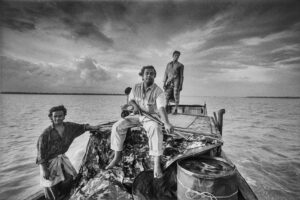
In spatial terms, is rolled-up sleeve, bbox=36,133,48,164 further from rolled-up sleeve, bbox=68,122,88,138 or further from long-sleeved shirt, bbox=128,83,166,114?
long-sleeved shirt, bbox=128,83,166,114

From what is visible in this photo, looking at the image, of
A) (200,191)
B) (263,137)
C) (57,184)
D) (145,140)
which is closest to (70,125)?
(57,184)

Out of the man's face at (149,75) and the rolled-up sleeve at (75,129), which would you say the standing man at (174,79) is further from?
the rolled-up sleeve at (75,129)

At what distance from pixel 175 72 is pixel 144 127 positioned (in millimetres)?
4128

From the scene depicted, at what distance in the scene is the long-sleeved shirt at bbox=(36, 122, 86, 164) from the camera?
2.38 m

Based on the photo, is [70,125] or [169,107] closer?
[70,125]

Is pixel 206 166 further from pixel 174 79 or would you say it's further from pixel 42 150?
pixel 174 79

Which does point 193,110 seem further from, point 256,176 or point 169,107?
point 256,176

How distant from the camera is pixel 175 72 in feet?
20.2

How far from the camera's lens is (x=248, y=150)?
9.07 meters

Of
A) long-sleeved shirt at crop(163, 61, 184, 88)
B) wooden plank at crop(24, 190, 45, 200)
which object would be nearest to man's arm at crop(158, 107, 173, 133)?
wooden plank at crop(24, 190, 45, 200)

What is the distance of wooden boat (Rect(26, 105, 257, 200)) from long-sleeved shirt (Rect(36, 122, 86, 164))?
36 centimetres

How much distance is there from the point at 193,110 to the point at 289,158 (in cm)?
533

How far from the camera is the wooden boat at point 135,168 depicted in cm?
206

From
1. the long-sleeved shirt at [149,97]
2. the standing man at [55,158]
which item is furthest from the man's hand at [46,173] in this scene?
the long-sleeved shirt at [149,97]
